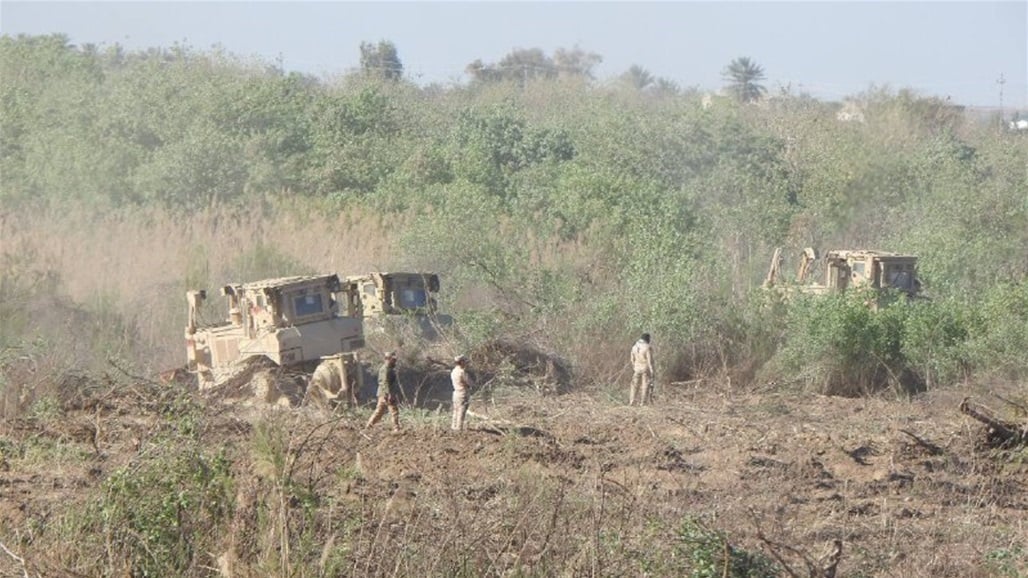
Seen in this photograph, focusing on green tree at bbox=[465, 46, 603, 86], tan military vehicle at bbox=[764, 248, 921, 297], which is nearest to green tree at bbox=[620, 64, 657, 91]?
green tree at bbox=[465, 46, 603, 86]

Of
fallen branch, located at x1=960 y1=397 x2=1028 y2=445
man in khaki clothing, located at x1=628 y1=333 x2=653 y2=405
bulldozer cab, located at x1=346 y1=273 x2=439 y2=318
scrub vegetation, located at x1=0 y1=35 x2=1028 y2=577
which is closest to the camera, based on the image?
scrub vegetation, located at x1=0 y1=35 x2=1028 y2=577

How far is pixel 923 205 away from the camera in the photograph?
123 ft

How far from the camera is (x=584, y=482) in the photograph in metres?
12.7

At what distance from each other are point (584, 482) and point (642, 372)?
967cm

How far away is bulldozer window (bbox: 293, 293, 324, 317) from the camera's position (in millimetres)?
21922

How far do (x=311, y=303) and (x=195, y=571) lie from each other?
11.8 meters

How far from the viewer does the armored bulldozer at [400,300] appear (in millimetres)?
24250

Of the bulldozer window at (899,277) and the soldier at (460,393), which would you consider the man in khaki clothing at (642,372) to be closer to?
the soldier at (460,393)

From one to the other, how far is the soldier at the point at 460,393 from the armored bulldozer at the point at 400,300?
5.64 metres

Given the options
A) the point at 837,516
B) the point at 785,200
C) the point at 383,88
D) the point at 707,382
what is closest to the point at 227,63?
the point at 383,88

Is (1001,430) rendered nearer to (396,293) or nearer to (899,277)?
(899,277)

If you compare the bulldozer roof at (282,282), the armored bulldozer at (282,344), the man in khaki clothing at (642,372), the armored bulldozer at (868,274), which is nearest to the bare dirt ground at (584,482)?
the man in khaki clothing at (642,372)

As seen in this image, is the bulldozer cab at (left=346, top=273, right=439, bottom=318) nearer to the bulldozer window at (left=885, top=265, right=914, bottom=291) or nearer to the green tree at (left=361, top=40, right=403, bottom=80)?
the bulldozer window at (left=885, top=265, right=914, bottom=291)

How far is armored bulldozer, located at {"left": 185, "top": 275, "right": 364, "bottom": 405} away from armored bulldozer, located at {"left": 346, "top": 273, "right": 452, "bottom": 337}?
1.22 meters
